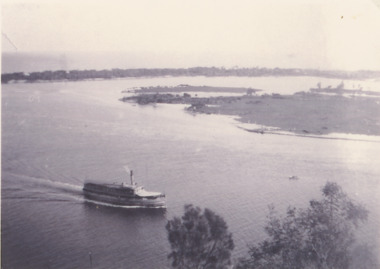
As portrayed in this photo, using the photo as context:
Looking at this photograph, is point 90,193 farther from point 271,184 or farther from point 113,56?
point 271,184

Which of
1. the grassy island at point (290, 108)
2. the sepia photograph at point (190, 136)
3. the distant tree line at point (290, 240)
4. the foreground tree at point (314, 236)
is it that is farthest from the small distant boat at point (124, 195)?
the foreground tree at point (314, 236)

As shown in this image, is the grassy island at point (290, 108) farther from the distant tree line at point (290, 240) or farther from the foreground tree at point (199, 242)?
the foreground tree at point (199, 242)

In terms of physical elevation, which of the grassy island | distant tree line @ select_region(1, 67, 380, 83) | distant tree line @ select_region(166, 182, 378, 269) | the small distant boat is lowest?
distant tree line @ select_region(166, 182, 378, 269)

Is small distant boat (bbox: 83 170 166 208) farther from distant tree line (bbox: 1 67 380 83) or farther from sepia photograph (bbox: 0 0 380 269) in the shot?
distant tree line (bbox: 1 67 380 83)

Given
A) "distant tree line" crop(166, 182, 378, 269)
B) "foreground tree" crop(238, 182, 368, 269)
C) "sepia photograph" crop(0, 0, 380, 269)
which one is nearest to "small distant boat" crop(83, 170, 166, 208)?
"sepia photograph" crop(0, 0, 380, 269)

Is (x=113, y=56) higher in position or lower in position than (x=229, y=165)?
higher

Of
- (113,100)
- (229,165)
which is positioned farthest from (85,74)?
(229,165)

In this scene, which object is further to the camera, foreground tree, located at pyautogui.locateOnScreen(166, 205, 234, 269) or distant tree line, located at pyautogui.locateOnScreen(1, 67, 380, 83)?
distant tree line, located at pyautogui.locateOnScreen(1, 67, 380, 83)
